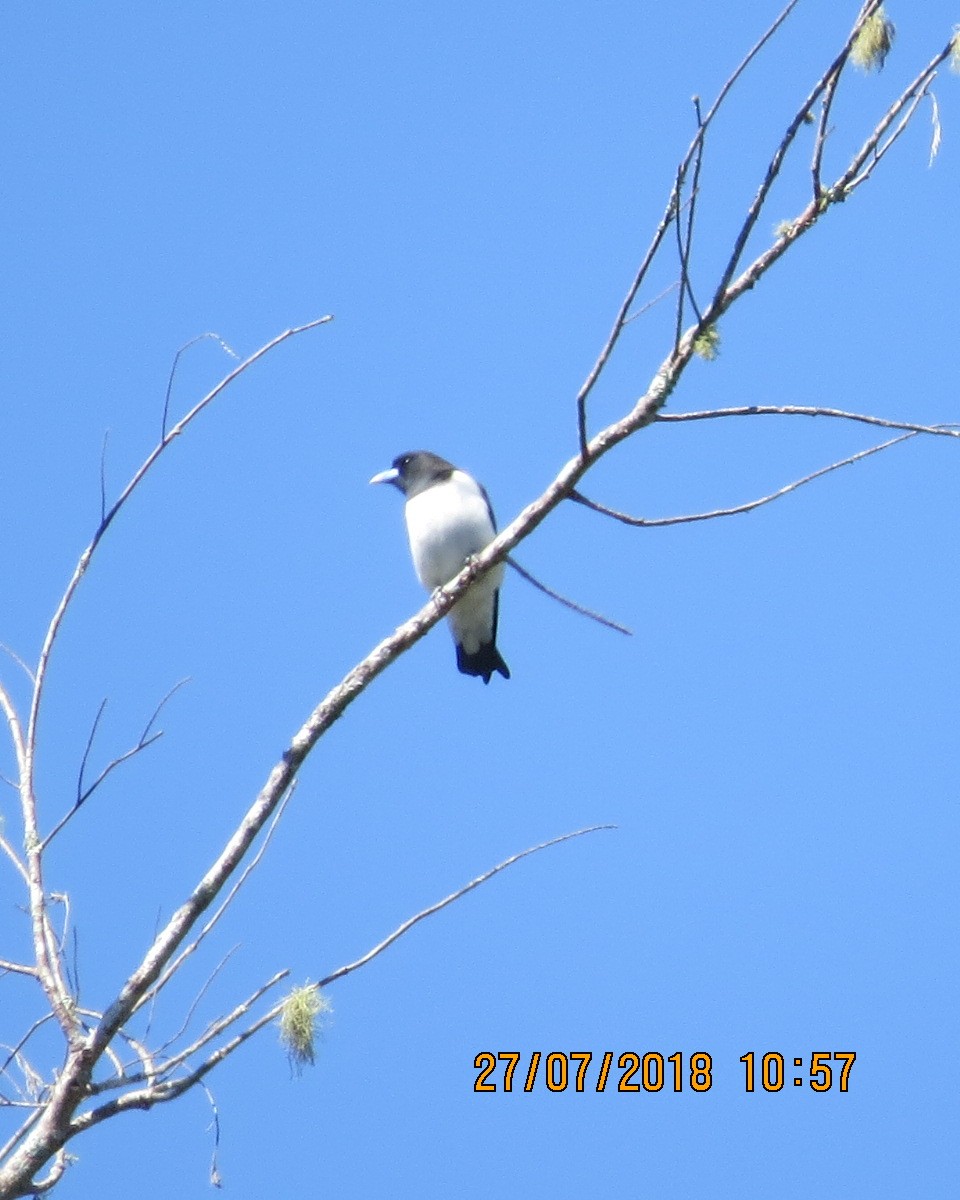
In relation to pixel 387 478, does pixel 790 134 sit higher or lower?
lower

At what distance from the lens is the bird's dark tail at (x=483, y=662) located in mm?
7984

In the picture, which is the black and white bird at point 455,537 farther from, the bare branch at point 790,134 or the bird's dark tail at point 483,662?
the bare branch at point 790,134

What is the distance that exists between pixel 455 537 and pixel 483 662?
0.98m

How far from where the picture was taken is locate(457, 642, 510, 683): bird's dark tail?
7984mm

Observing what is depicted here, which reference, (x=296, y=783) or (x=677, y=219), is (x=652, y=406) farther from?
(x=296, y=783)

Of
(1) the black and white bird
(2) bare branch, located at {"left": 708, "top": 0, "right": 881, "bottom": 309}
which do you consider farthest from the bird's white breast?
(2) bare branch, located at {"left": 708, "top": 0, "right": 881, "bottom": 309}

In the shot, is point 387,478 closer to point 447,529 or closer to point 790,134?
point 447,529

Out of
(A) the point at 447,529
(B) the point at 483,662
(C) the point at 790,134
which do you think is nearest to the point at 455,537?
(A) the point at 447,529

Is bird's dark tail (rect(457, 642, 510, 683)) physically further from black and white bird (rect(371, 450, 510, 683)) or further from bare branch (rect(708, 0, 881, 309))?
bare branch (rect(708, 0, 881, 309))

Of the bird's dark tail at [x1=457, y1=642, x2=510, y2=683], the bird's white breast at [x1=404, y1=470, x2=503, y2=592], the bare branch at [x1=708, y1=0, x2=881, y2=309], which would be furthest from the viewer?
the bird's dark tail at [x1=457, y1=642, x2=510, y2=683]

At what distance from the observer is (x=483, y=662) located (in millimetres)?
8031

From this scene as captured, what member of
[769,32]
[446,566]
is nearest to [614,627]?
[769,32]

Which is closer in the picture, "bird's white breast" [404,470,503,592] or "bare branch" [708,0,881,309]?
"bare branch" [708,0,881,309]

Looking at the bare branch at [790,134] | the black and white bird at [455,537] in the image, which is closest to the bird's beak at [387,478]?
the black and white bird at [455,537]
